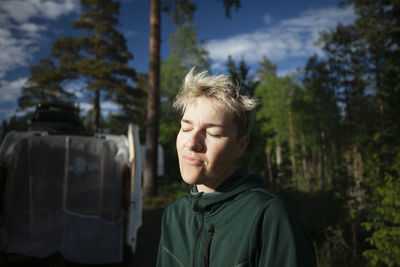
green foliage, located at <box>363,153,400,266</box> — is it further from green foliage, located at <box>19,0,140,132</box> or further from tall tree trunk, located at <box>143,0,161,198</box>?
green foliage, located at <box>19,0,140,132</box>

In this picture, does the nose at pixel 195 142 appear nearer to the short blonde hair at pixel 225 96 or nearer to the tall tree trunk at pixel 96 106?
the short blonde hair at pixel 225 96

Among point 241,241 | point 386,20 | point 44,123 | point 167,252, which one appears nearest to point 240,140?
point 241,241

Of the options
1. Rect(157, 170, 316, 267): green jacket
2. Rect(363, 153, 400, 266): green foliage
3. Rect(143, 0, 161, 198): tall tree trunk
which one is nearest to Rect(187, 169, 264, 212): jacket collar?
Rect(157, 170, 316, 267): green jacket

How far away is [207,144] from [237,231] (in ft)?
1.09

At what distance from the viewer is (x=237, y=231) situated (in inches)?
40.1

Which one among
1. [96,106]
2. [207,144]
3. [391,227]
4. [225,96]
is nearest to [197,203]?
[207,144]

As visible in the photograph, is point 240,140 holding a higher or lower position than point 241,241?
higher

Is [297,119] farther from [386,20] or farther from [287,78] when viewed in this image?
[386,20]

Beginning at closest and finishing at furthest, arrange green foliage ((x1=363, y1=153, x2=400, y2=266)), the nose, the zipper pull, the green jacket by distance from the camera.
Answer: the green jacket
the nose
the zipper pull
green foliage ((x1=363, y1=153, x2=400, y2=266))

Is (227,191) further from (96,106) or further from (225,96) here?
(96,106)

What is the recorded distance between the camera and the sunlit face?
1.06 meters

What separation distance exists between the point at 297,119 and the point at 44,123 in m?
25.0

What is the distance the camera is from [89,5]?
72.9ft

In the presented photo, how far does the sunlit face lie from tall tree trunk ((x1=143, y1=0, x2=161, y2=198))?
9.70 metres
